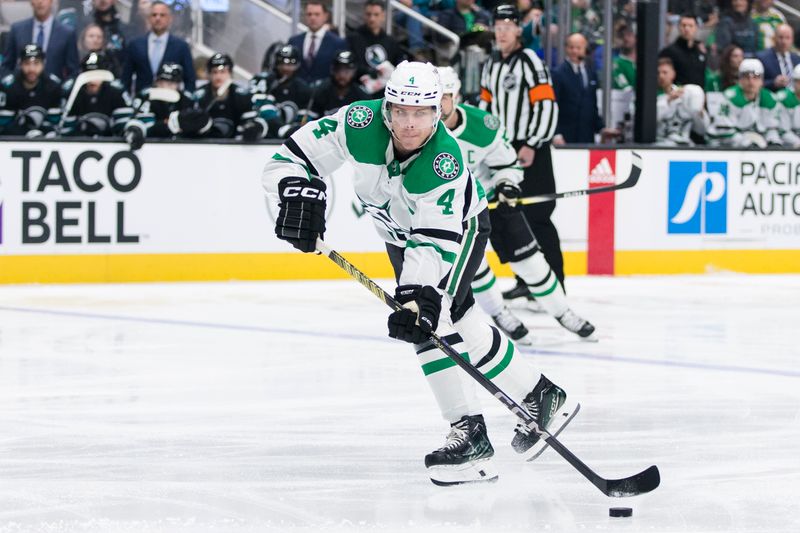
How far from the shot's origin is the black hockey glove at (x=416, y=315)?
3.17 metres

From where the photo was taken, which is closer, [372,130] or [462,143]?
[372,130]

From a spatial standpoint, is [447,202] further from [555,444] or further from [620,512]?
[620,512]

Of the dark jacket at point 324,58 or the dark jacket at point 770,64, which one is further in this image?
the dark jacket at point 770,64

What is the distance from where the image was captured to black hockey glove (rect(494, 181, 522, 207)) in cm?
570

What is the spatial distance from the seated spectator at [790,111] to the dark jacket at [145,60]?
4.06 m

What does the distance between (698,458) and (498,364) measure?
583mm

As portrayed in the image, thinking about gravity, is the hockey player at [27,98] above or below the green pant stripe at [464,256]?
above

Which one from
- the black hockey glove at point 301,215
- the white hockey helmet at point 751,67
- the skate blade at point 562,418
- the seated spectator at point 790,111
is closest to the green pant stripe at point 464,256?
the black hockey glove at point 301,215

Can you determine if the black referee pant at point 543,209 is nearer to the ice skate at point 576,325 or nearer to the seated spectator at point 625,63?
the ice skate at point 576,325

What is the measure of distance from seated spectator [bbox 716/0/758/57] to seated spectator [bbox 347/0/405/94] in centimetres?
258

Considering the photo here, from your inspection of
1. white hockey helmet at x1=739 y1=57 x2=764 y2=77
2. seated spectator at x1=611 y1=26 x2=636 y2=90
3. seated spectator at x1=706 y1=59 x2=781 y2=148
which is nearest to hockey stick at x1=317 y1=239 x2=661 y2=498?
seated spectator at x1=611 y1=26 x2=636 y2=90

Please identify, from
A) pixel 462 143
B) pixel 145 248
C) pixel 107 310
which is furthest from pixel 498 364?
pixel 145 248

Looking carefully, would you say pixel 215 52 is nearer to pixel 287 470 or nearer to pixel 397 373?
pixel 397 373

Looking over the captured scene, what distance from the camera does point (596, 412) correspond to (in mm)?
4332
